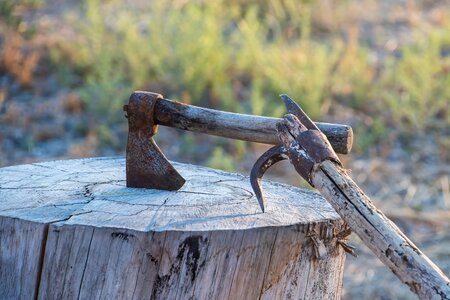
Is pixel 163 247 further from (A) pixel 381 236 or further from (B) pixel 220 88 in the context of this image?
(B) pixel 220 88

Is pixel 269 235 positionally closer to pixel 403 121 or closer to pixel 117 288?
pixel 117 288

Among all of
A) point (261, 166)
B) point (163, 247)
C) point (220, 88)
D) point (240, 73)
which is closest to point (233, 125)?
point (261, 166)

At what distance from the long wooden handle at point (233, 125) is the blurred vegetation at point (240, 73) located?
2.96 metres

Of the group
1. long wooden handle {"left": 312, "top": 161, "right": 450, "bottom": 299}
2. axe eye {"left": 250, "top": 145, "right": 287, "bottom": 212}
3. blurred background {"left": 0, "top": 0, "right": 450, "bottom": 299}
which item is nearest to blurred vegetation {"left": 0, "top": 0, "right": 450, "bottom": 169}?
blurred background {"left": 0, "top": 0, "right": 450, "bottom": 299}

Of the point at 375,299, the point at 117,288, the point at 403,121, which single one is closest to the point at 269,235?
the point at 117,288

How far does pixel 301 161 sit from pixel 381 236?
0.33m

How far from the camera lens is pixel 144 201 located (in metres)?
2.60

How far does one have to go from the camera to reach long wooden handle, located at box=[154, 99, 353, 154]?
2684 mm

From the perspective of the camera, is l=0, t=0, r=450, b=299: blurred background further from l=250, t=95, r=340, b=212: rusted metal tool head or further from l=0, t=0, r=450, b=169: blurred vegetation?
l=250, t=95, r=340, b=212: rusted metal tool head

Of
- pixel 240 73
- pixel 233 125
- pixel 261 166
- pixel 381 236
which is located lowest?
pixel 381 236

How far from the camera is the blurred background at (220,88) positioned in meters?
5.61

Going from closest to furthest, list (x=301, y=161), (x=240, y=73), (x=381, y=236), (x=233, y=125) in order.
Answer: (x=381, y=236) < (x=301, y=161) < (x=233, y=125) < (x=240, y=73)

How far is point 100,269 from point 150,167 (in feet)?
1.51

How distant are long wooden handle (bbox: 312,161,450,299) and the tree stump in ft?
0.45
